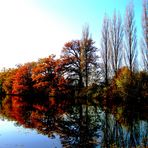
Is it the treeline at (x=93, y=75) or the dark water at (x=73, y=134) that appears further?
the treeline at (x=93, y=75)

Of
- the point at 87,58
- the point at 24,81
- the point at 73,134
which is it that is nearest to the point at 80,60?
the point at 87,58

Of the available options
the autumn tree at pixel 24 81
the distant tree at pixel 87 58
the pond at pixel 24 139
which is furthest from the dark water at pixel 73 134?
the autumn tree at pixel 24 81

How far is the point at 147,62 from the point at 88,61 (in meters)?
18.2

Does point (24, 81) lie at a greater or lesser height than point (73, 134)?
greater

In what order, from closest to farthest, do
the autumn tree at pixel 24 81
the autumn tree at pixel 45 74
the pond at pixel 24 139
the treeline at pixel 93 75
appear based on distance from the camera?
1. the pond at pixel 24 139
2. the treeline at pixel 93 75
3. the autumn tree at pixel 45 74
4. the autumn tree at pixel 24 81

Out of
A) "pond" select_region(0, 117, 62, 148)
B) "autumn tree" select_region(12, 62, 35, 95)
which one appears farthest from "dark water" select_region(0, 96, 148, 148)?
"autumn tree" select_region(12, 62, 35, 95)

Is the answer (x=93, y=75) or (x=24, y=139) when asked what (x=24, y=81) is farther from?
(x=24, y=139)

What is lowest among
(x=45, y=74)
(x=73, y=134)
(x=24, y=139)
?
(x=24, y=139)

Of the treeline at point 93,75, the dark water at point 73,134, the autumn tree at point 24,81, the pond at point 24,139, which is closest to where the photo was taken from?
the dark water at point 73,134

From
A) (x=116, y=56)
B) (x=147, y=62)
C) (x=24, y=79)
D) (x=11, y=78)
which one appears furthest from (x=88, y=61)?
(x=11, y=78)

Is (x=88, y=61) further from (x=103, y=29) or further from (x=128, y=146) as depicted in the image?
(x=128, y=146)

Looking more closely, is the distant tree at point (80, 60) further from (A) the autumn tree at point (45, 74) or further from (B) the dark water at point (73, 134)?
(B) the dark water at point (73, 134)

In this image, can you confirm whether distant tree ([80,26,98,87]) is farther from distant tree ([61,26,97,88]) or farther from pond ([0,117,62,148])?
pond ([0,117,62,148])

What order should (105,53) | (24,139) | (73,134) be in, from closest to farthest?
(24,139) → (73,134) → (105,53)
